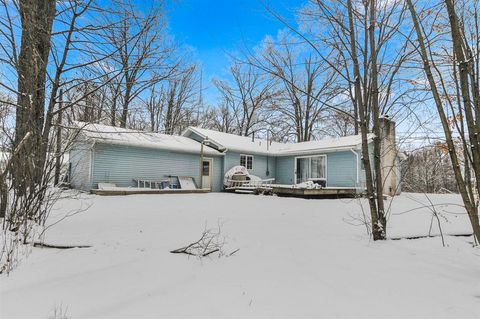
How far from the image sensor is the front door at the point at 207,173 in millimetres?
14680

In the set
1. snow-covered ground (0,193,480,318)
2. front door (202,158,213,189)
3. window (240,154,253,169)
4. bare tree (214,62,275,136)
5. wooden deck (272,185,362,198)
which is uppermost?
bare tree (214,62,275,136)

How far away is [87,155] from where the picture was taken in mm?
11492

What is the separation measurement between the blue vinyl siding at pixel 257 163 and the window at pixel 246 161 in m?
0.22

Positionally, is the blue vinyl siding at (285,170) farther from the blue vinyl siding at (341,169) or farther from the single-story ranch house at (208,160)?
the blue vinyl siding at (341,169)

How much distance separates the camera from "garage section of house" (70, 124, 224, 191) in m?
11.4

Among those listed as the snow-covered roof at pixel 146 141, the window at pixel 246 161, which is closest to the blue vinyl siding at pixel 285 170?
the window at pixel 246 161

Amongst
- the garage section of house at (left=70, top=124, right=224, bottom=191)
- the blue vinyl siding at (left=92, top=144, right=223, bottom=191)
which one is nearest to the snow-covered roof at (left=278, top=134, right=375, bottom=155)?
the garage section of house at (left=70, top=124, right=224, bottom=191)

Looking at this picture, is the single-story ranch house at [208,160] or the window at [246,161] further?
the window at [246,161]

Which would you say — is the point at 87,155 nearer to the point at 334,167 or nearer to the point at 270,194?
the point at 270,194

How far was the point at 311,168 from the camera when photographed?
1572cm

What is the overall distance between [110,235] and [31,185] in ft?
3.87

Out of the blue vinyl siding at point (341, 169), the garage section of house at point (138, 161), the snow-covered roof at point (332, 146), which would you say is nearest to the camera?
the garage section of house at point (138, 161)

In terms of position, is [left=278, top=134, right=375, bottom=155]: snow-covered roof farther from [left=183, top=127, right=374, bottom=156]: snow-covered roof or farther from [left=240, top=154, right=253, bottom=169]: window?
[left=240, top=154, right=253, bottom=169]: window

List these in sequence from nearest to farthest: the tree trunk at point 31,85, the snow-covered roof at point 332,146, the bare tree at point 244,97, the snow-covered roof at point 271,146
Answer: the tree trunk at point 31,85, the snow-covered roof at point 332,146, the snow-covered roof at point 271,146, the bare tree at point 244,97
